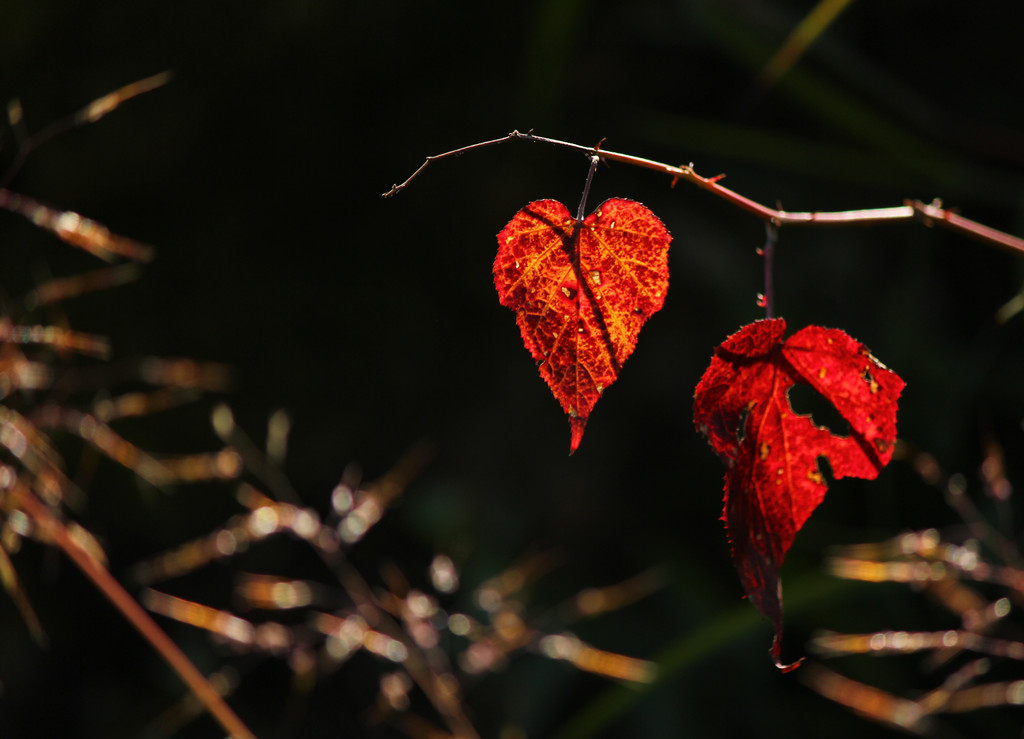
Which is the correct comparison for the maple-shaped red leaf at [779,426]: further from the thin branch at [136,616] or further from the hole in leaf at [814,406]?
the hole in leaf at [814,406]

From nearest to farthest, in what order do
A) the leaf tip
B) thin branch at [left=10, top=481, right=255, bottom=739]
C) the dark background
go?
the leaf tip
thin branch at [left=10, top=481, right=255, bottom=739]
the dark background

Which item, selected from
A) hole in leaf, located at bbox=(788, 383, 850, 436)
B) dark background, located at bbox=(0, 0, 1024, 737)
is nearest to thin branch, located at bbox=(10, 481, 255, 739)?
dark background, located at bbox=(0, 0, 1024, 737)

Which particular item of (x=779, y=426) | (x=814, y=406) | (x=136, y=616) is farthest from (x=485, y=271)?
(x=779, y=426)

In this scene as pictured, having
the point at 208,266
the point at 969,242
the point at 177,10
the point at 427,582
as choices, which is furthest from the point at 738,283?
the point at 177,10

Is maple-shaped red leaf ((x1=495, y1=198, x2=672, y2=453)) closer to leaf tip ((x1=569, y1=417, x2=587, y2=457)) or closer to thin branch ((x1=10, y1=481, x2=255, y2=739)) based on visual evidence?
leaf tip ((x1=569, y1=417, x2=587, y2=457))

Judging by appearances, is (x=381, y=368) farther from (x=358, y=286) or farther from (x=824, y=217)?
(x=824, y=217)

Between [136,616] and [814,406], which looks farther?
[814,406]

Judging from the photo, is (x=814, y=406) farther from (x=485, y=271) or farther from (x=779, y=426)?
(x=779, y=426)
